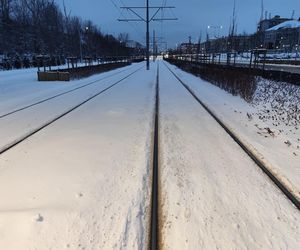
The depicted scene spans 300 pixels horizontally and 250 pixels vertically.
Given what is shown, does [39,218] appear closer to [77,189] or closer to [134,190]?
[77,189]

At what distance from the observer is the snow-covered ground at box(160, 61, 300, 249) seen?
11.4 feet

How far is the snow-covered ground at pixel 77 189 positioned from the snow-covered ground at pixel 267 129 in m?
2.40

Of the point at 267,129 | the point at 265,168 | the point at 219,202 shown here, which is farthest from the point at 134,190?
→ the point at 267,129

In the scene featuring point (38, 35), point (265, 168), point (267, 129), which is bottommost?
point (267, 129)

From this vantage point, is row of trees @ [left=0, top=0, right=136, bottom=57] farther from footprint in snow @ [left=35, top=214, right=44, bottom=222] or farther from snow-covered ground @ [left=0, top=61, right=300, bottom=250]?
footprint in snow @ [left=35, top=214, right=44, bottom=222]

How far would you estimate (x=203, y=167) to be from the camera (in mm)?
5516

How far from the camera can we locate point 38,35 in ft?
175

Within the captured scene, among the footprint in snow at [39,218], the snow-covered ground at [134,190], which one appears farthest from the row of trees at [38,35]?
the footprint in snow at [39,218]

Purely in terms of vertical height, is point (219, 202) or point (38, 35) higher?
point (38, 35)

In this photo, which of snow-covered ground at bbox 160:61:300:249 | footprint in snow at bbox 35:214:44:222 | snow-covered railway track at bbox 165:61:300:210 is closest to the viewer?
snow-covered ground at bbox 160:61:300:249

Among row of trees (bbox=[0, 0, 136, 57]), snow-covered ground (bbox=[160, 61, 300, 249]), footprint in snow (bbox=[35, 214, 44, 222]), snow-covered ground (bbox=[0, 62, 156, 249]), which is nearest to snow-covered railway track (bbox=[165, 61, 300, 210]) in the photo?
snow-covered ground (bbox=[160, 61, 300, 249])

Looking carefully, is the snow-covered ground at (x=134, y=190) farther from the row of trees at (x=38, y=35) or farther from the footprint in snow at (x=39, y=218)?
the row of trees at (x=38, y=35)

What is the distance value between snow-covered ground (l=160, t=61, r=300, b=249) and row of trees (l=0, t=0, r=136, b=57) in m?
43.4

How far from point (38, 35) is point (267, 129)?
52987 millimetres
